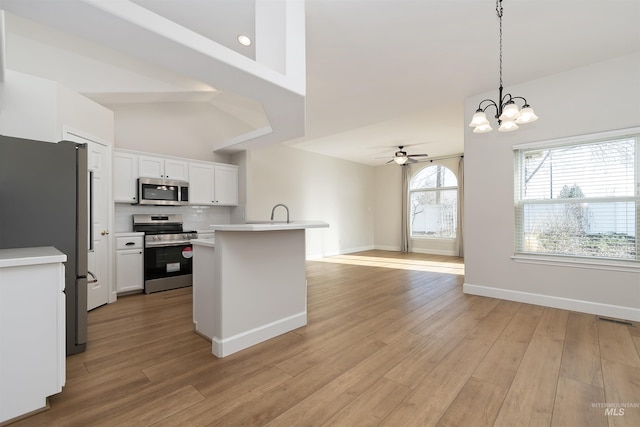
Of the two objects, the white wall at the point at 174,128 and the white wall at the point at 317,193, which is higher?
the white wall at the point at 174,128

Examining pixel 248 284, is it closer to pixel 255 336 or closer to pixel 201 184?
pixel 255 336

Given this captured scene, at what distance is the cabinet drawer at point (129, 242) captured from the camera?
390cm

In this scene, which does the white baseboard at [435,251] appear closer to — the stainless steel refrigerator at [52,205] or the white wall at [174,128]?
the white wall at [174,128]

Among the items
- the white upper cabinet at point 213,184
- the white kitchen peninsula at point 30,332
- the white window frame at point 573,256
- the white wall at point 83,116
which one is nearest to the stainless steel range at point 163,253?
the white upper cabinet at point 213,184

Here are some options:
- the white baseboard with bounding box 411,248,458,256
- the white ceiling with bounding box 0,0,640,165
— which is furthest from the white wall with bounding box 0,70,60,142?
the white baseboard with bounding box 411,248,458,256

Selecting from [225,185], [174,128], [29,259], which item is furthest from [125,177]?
[29,259]

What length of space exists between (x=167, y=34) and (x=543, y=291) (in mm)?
4648

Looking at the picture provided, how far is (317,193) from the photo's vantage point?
7.91 meters

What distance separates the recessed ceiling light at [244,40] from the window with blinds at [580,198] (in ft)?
11.8

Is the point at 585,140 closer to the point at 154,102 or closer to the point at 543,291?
the point at 543,291

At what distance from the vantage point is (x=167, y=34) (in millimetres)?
1782

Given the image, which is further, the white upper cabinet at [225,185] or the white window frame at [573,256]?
the white upper cabinet at [225,185]

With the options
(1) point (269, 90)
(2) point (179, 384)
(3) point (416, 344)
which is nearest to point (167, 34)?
(1) point (269, 90)

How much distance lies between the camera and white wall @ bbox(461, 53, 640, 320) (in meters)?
3.02
